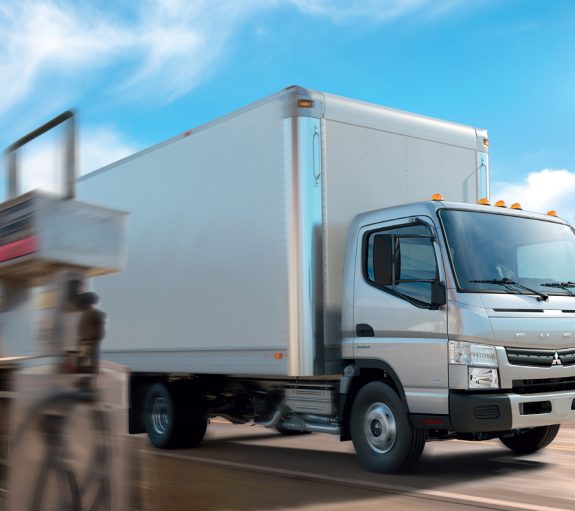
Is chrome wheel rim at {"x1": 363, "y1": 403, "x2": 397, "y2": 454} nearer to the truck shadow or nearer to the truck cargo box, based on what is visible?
the truck shadow

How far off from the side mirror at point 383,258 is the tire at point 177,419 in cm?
380

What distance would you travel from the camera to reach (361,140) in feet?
29.6

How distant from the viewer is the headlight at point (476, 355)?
7.32 m

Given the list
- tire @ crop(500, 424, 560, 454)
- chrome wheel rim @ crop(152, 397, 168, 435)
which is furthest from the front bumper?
chrome wheel rim @ crop(152, 397, 168, 435)

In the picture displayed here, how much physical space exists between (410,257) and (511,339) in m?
1.23

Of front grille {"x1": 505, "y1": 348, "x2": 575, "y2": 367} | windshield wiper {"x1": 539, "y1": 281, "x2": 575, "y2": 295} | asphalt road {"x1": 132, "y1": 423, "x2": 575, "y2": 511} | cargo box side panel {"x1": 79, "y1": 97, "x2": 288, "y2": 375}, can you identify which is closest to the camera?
asphalt road {"x1": 132, "y1": 423, "x2": 575, "y2": 511}

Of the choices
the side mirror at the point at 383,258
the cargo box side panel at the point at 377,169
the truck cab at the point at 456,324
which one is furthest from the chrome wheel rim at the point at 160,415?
the side mirror at the point at 383,258

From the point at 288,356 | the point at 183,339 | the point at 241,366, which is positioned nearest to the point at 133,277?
the point at 183,339

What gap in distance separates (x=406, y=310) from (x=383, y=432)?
1.18 m

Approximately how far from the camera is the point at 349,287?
333 inches

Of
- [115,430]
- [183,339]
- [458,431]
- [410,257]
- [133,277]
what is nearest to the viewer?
[115,430]

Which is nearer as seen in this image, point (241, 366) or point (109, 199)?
point (241, 366)

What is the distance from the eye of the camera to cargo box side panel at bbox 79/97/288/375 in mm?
8766

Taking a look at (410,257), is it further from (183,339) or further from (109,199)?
(109,199)
